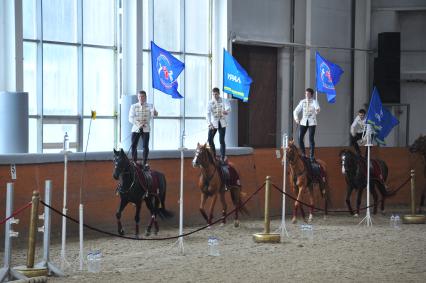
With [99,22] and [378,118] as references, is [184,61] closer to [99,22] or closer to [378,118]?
[99,22]

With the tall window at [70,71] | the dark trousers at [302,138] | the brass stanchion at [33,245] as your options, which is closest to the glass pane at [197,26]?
the tall window at [70,71]

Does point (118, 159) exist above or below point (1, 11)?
below

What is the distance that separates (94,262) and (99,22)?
9.13 metres

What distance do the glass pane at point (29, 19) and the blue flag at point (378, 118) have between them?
28.2 feet

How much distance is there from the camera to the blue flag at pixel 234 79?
19.2m

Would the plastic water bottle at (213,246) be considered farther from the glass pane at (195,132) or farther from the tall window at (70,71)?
the glass pane at (195,132)

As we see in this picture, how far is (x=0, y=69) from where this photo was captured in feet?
55.6

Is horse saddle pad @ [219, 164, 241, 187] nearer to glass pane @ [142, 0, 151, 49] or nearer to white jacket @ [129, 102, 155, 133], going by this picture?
white jacket @ [129, 102, 155, 133]

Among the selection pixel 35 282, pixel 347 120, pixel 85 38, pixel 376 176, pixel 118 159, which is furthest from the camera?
pixel 347 120

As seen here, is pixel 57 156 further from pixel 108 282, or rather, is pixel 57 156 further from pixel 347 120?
pixel 347 120

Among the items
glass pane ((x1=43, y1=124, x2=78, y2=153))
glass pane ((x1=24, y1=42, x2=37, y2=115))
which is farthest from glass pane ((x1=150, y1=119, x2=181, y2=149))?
glass pane ((x1=24, y1=42, x2=37, y2=115))

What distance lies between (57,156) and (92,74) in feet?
14.2

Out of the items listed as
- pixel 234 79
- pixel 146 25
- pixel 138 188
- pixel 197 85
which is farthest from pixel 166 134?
pixel 138 188

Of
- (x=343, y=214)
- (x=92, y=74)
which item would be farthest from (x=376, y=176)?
(x=92, y=74)
